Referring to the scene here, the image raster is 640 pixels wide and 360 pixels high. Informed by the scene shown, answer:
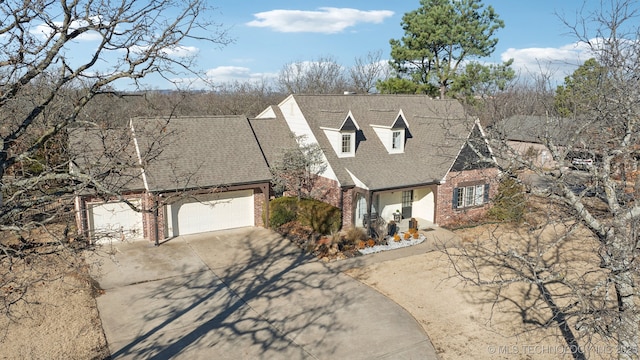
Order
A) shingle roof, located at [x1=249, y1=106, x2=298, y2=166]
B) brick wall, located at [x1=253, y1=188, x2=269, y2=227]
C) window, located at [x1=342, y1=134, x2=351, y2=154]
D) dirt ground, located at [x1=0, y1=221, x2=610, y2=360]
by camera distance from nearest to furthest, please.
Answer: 1. dirt ground, located at [x1=0, y1=221, x2=610, y2=360]
2. brick wall, located at [x1=253, y1=188, x2=269, y2=227]
3. window, located at [x1=342, y1=134, x2=351, y2=154]
4. shingle roof, located at [x1=249, y1=106, x2=298, y2=166]

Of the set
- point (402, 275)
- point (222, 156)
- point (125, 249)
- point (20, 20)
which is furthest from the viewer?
point (222, 156)

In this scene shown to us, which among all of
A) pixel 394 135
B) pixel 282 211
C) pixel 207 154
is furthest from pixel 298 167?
pixel 394 135

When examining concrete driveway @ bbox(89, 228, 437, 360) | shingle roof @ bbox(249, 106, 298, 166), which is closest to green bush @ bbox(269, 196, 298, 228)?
shingle roof @ bbox(249, 106, 298, 166)

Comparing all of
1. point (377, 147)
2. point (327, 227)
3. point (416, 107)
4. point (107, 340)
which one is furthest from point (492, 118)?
point (416, 107)

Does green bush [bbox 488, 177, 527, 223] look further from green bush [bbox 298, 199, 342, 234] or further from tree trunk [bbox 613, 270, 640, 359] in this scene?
tree trunk [bbox 613, 270, 640, 359]

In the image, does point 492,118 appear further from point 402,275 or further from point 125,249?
point 125,249

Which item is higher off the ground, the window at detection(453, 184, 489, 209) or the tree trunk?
the tree trunk

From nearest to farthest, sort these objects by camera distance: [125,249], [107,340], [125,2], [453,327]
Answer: [125,2] → [107,340] → [453,327] → [125,249]
